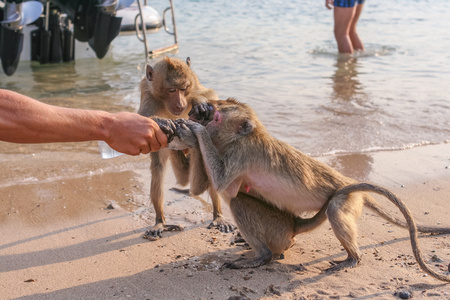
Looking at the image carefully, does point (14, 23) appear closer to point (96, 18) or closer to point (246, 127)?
point (96, 18)

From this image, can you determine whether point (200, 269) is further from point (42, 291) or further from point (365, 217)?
point (365, 217)

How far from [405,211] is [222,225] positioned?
1.59 m

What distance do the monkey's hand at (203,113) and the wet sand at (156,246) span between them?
3.15ft

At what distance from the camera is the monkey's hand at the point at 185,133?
3748mm

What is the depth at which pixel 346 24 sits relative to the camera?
11.1 m

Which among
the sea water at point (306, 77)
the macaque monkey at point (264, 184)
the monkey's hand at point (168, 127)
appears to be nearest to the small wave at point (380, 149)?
the sea water at point (306, 77)

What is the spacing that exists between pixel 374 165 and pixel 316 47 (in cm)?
854

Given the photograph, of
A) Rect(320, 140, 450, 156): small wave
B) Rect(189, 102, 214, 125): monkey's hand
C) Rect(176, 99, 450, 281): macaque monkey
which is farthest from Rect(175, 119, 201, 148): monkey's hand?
Rect(320, 140, 450, 156): small wave

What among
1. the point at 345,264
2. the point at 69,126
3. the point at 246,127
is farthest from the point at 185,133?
the point at 345,264

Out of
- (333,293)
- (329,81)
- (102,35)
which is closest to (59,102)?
(102,35)

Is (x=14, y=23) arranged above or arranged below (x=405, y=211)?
above

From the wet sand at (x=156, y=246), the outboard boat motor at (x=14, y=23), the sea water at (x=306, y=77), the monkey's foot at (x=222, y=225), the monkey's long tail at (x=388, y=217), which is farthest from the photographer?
the outboard boat motor at (x=14, y=23)

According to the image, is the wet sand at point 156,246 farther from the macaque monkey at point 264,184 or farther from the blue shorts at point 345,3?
the blue shorts at point 345,3

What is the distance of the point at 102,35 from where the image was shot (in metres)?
→ 10.0
